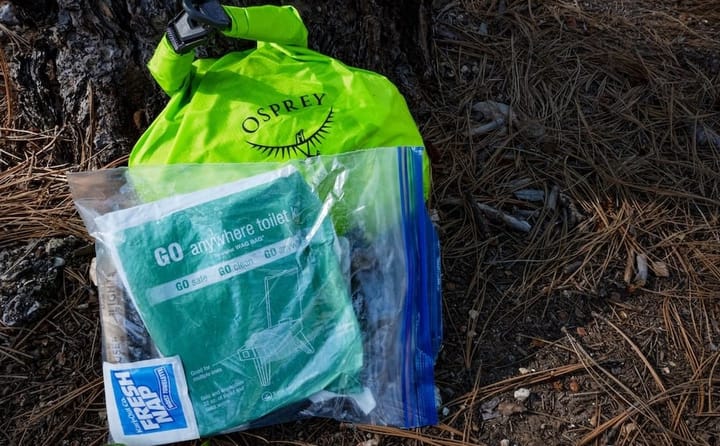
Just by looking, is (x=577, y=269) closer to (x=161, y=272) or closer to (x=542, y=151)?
(x=542, y=151)

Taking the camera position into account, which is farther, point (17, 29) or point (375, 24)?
point (375, 24)

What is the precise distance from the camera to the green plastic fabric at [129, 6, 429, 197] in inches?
55.8

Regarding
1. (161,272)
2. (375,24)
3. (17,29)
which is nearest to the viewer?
(161,272)

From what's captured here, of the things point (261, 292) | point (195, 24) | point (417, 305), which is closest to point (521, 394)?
point (417, 305)

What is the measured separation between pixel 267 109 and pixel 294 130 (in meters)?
0.08

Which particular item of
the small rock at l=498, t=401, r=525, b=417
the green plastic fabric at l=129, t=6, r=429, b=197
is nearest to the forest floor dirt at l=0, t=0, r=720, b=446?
the small rock at l=498, t=401, r=525, b=417

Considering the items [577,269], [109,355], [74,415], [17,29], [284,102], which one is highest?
[17,29]

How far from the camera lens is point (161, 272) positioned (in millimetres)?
1315

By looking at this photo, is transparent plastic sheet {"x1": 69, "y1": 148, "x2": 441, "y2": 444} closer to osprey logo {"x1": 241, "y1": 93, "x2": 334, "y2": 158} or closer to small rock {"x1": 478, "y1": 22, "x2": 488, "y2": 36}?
osprey logo {"x1": 241, "y1": 93, "x2": 334, "y2": 158}

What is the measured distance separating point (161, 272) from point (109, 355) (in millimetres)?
220

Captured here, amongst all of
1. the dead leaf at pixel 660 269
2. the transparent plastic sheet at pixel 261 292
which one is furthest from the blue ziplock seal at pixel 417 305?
the dead leaf at pixel 660 269

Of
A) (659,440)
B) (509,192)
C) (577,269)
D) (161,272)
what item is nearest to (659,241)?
(577,269)

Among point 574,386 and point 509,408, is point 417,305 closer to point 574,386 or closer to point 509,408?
point 509,408

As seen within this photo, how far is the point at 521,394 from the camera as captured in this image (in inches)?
56.1
